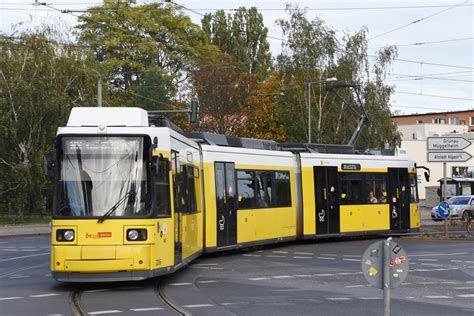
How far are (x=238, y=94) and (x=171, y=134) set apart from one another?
42611 mm

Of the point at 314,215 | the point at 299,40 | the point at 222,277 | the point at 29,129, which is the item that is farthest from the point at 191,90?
the point at 222,277

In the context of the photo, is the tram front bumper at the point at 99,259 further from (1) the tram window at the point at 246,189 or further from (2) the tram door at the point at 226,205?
(1) the tram window at the point at 246,189

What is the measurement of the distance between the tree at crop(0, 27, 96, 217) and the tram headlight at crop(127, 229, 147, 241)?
31100 mm

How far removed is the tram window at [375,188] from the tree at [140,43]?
123 ft

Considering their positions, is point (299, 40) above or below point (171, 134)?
above

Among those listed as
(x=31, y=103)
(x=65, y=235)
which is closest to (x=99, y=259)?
(x=65, y=235)

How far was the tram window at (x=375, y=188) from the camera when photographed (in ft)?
94.7

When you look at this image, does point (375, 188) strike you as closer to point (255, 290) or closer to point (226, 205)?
point (226, 205)

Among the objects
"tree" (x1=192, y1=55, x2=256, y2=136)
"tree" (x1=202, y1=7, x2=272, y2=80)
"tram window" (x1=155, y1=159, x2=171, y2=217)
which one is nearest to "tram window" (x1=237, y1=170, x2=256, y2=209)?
"tram window" (x1=155, y1=159, x2=171, y2=217)

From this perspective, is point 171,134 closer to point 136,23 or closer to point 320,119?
point 320,119

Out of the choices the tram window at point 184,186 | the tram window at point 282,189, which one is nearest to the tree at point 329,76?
the tram window at point 282,189

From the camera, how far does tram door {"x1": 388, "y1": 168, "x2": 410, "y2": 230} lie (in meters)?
29.7

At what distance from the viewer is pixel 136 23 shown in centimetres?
6888

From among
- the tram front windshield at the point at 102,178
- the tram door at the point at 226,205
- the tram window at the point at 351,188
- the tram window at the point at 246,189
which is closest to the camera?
the tram front windshield at the point at 102,178
